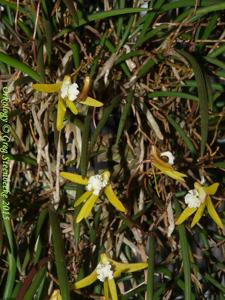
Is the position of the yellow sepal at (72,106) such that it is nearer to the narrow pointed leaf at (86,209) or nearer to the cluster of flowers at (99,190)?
the cluster of flowers at (99,190)

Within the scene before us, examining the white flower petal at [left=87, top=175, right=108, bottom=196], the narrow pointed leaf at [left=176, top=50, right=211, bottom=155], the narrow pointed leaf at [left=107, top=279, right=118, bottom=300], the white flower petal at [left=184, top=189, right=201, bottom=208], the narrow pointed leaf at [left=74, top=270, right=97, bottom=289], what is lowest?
the narrow pointed leaf at [left=107, top=279, right=118, bottom=300]

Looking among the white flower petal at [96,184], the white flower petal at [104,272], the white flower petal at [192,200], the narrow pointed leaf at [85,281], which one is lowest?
the narrow pointed leaf at [85,281]

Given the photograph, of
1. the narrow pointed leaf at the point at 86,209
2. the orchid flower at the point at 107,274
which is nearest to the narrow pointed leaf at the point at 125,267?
the orchid flower at the point at 107,274

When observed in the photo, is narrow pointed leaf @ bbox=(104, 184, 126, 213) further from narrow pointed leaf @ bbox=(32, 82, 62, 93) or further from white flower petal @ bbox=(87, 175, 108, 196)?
narrow pointed leaf @ bbox=(32, 82, 62, 93)

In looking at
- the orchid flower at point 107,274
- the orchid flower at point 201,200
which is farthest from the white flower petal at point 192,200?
the orchid flower at point 107,274

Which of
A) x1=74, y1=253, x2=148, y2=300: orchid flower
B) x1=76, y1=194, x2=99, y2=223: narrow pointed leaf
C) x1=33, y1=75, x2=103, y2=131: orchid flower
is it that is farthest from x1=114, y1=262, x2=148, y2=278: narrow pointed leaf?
x1=33, y1=75, x2=103, y2=131: orchid flower

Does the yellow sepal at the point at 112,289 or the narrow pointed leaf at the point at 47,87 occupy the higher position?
the narrow pointed leaf at the point at 47,87

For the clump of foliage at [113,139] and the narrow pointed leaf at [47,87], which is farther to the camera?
the clump of foliage at [113,139]

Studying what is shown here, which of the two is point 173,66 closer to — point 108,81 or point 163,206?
point 108,81
